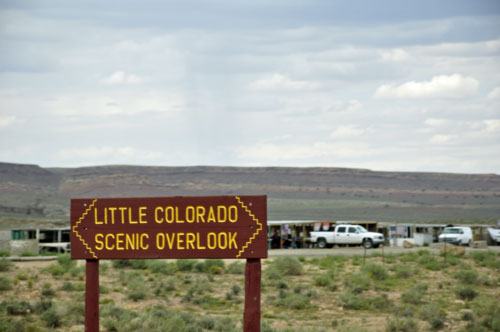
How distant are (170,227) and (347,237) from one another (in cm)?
4139

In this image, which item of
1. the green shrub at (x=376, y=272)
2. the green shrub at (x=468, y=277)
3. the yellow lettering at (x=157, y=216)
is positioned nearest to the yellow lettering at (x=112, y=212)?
the yellow lettering at (x=157, y=216)

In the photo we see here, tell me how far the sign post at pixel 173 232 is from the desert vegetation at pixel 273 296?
5946mm

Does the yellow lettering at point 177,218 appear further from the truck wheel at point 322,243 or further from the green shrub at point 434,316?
the truck wheel at point 322,243

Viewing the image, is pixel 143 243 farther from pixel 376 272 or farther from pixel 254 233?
pixel 376 272

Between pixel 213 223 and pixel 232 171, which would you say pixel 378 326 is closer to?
pixel 213 223

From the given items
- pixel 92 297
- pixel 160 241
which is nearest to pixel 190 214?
pixel 160 241

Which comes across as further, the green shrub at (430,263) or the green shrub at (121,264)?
the green shrub at (121,264)

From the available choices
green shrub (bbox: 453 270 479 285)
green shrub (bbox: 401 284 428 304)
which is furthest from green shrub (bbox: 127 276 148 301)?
green shrub (bbox: 453 270 479 285)

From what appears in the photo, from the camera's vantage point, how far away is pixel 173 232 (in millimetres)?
10344

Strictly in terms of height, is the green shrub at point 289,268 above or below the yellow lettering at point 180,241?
below

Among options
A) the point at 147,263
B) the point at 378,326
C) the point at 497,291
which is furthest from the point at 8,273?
the point at 497,291

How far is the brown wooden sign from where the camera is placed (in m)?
10.1

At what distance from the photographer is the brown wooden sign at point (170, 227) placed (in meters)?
10.1

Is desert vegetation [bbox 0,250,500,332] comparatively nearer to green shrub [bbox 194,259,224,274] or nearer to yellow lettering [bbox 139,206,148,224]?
green shrub [bbox 194,259,224,274]
